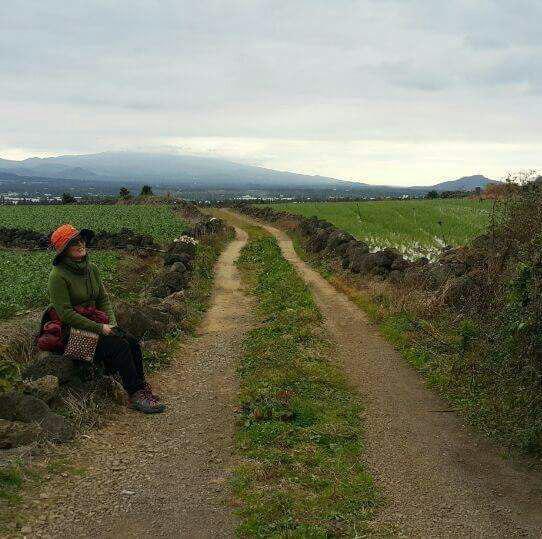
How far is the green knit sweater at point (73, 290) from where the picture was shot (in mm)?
7797

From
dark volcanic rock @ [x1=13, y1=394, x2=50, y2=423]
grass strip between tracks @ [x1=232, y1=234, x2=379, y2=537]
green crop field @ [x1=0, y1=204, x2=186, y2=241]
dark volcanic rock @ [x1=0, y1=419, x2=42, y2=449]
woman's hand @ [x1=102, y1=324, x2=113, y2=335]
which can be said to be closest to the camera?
grass strip between tracks @ [x1=232, y1=234, x2=379, y2=537]

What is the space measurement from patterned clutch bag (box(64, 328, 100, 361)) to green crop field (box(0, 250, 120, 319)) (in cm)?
737

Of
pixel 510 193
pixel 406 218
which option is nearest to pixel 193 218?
pixel 406 218

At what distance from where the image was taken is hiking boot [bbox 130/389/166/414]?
26.8 ft

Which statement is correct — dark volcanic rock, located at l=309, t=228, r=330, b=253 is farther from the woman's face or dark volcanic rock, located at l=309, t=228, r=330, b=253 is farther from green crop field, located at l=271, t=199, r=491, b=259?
the woman's face

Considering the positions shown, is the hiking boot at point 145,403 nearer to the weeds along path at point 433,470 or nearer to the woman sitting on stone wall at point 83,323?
the woman sitting on stone wall at point 83,323

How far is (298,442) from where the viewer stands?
7.20 meters

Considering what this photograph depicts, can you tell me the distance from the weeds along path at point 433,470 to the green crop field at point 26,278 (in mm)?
9406

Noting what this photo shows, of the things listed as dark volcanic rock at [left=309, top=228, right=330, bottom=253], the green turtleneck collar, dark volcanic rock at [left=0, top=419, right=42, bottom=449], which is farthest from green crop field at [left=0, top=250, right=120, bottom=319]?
dark volcanic rock at [left=309, top=228, right=330, bottom=253]

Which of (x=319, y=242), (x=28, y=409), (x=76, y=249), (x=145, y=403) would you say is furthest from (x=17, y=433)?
(x=319, y=242)

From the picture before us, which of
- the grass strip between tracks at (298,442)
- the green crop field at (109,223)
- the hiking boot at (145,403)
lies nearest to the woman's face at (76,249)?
the hiking boot at (145,403)

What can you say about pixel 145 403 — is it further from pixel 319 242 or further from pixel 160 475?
pixel 319 242

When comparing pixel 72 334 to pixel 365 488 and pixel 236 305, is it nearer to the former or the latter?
pixel 365 488

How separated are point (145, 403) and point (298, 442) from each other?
247 centimetres
